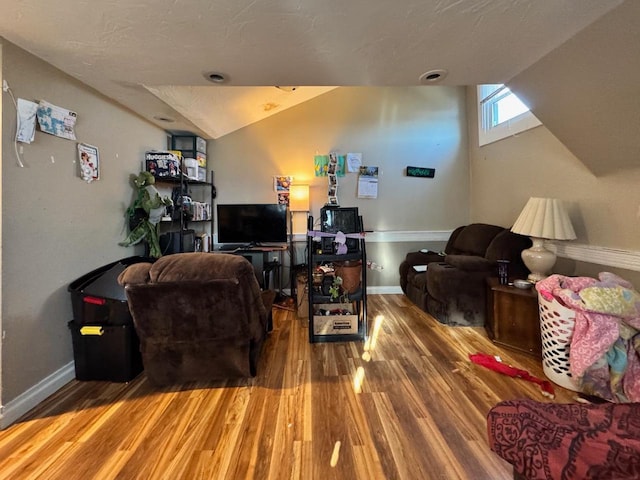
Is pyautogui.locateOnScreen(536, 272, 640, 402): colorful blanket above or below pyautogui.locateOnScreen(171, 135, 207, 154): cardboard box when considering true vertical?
below

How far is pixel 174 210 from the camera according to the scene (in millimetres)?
2986

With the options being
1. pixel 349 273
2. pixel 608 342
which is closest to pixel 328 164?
pixel 349 273

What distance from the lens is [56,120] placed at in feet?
5.82

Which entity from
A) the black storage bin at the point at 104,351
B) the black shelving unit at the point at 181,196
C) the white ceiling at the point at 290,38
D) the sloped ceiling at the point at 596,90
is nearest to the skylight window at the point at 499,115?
the sloped ceiling at the point at 596,90

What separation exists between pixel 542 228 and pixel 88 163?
134 inches

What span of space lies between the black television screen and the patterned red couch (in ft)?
9.31

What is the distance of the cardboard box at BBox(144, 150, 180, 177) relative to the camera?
2691 mm

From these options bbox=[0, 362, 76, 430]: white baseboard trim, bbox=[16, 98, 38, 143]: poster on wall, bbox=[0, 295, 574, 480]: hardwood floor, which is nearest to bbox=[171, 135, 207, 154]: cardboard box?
bbox=[16, 98, 38, 143]: poster on wall

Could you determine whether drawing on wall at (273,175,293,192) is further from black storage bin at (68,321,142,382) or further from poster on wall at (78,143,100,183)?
black storage bin at (68,321,142,382)

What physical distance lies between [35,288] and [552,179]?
4.00m

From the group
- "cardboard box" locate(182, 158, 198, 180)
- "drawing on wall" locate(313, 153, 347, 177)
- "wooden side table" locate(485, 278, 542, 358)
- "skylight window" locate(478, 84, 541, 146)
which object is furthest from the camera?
"drawing on wall" locate(313, 153, 347, 177)

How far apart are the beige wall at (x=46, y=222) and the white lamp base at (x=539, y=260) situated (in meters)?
3.41

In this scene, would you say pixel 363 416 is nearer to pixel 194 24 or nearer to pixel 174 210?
pixel 194 24

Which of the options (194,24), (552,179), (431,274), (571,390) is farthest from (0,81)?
(552,179)
